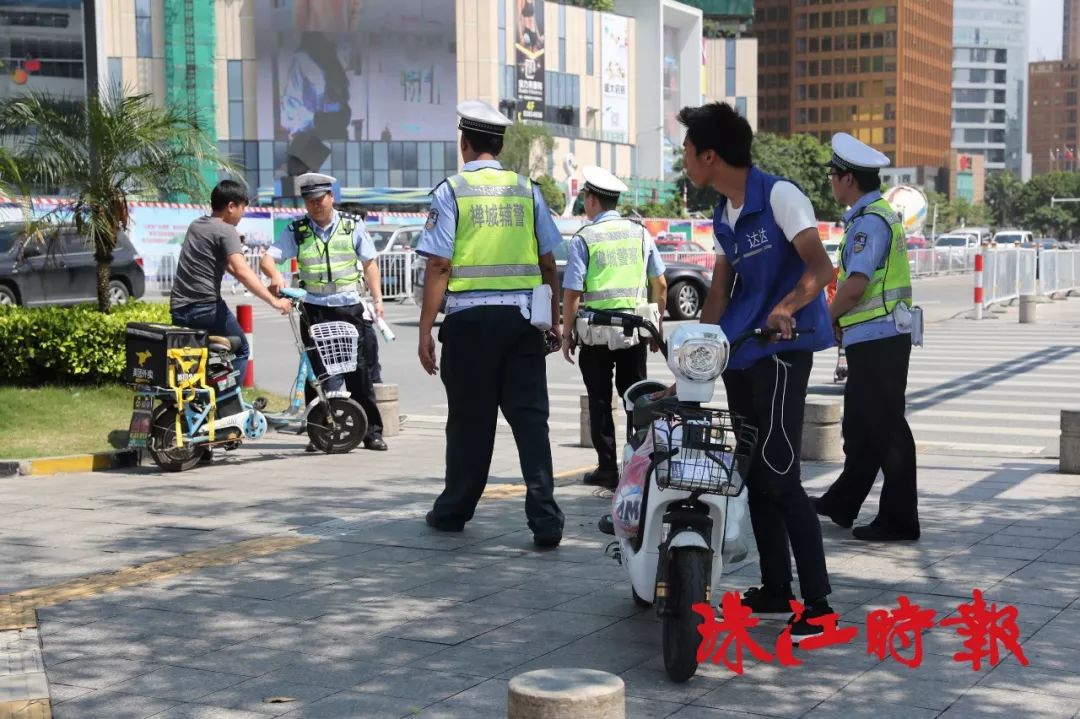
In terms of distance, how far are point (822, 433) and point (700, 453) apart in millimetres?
5138

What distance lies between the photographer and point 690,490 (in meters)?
4.91

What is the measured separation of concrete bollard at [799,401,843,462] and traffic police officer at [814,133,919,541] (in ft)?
8.43

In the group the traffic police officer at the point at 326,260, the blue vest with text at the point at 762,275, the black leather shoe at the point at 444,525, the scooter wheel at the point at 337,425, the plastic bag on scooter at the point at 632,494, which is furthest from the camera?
the scooter wheel at the point at 337,425

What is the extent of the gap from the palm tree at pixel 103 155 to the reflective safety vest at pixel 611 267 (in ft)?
16.1

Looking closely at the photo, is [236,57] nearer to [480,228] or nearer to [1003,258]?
[1003,258]

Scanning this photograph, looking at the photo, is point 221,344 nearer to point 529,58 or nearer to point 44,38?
point 44,38

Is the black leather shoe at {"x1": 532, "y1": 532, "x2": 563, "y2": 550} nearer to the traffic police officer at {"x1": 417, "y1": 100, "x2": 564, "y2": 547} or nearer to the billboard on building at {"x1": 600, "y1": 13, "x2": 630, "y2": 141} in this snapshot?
the traffic police officer at {"x1": 417, "y1": 100, "x2": 564, "y2": 547}

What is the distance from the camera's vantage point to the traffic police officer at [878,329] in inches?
273

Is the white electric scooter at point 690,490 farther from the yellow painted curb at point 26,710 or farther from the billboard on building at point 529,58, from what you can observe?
the billboard on building at point 529,58

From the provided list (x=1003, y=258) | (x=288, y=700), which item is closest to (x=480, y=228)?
(x=288, y=700)

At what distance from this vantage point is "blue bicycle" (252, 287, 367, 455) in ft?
33.8

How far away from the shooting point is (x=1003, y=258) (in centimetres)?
2892

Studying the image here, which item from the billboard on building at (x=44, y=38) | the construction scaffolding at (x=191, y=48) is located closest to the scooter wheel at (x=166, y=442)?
the billboard on building at (x=44, y=38)

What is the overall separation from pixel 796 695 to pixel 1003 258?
25.8m
